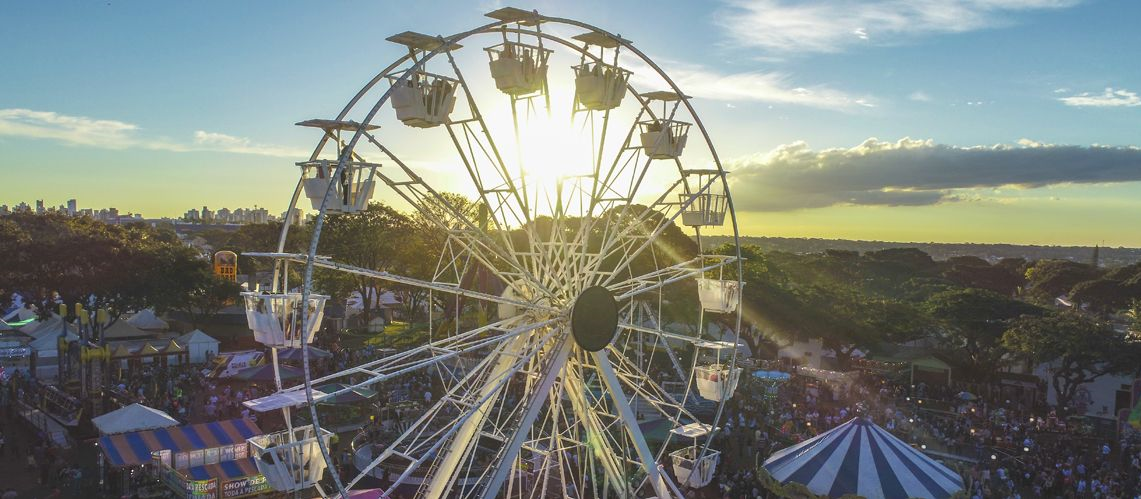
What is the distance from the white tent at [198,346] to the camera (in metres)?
38.2

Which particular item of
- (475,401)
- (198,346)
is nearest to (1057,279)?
(198,346)

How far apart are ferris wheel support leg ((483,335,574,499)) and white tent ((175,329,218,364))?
29871 millimetres

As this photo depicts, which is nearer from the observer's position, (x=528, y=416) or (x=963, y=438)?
(x=528, y=416)

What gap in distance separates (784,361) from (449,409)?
69.8 ft

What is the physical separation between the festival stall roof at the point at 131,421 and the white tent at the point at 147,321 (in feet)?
83.9

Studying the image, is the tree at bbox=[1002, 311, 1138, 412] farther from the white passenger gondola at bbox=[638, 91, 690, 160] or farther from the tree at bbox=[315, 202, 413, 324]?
the tree at bbox=[315, 202, 413, 324]

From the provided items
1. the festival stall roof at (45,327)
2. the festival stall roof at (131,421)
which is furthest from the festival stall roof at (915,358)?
the festival stall roof at (45,327)

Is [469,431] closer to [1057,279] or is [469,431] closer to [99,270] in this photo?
[99,270]

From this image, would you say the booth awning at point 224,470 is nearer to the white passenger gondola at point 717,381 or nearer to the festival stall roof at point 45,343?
the white passenger gondola at point 717,381

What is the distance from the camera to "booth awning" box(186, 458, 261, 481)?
19464 mm

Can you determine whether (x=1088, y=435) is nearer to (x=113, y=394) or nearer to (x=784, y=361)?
(x=784, y=361)

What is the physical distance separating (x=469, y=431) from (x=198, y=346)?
2959 cm

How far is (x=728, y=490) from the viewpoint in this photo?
21.0 meters

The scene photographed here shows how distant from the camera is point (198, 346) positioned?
38.7m
